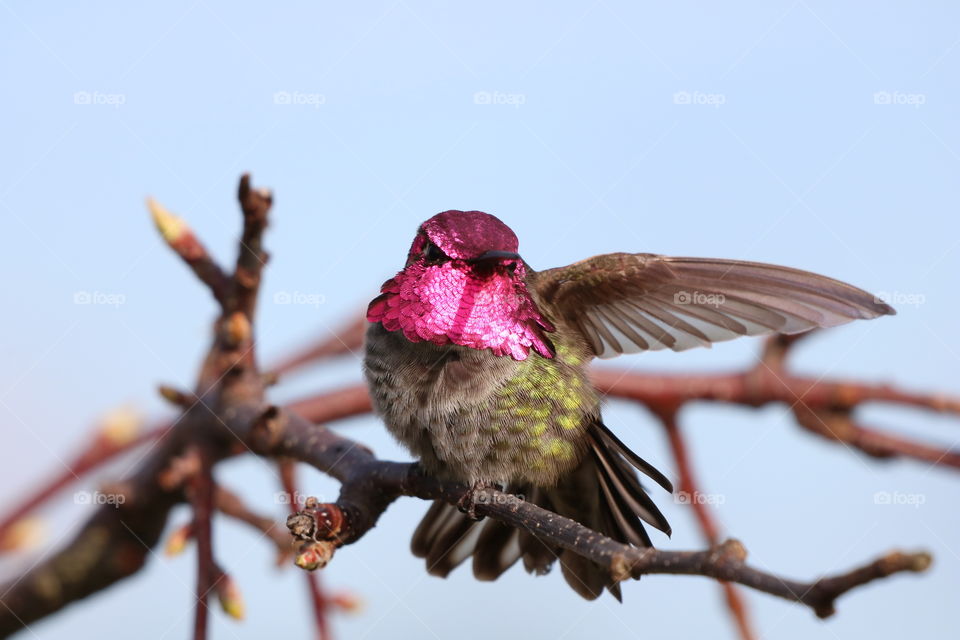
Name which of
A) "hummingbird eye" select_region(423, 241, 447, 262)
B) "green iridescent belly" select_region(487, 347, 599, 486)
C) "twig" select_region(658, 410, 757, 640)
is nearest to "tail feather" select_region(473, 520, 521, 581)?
"green iridescent belly" select_region(487, 347, 599, 486)

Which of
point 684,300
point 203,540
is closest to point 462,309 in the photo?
point 684,300

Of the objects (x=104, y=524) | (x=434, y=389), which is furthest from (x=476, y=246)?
(x=104, y=524)

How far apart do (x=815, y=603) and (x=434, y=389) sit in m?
1.33

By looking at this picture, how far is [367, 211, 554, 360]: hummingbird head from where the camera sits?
1.96 m

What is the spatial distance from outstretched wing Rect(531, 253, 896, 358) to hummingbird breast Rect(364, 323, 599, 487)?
0.42 feet

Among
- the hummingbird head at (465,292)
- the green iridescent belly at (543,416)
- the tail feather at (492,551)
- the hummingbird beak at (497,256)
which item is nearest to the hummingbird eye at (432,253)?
the hummingbird head at (465,292)

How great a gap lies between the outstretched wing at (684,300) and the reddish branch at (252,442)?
0.92ft

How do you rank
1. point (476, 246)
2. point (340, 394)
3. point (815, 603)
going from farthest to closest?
point (340, 394) < point (476, 246) < point (815, 603)

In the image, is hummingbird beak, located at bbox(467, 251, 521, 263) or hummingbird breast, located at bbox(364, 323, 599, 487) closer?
hummingbird beak, located at bbox(467, 251, 521, 263)

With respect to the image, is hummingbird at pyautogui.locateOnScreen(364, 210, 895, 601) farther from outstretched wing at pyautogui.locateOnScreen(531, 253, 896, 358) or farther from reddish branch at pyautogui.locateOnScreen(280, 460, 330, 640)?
reddish branch at pyautogui.locateOnScreen(280, 460, 330, 640)

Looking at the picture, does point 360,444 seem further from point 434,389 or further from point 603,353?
point 603,353

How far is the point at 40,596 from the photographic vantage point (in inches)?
110

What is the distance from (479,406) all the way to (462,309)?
29cm

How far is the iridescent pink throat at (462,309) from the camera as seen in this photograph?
2.07 meters
